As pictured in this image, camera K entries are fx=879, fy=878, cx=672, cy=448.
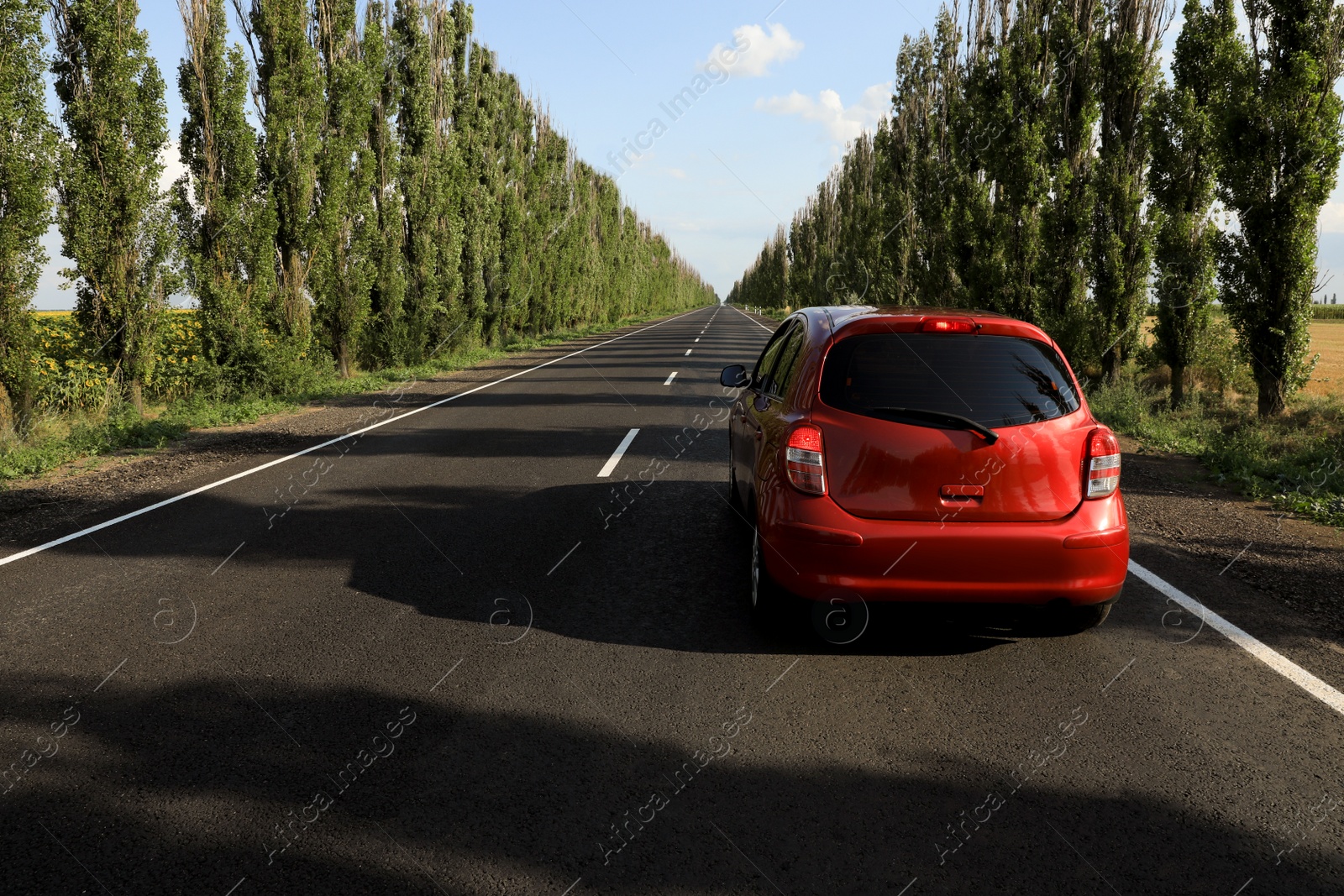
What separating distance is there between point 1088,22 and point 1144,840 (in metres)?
17.5

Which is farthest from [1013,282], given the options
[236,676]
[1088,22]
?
[236,676]

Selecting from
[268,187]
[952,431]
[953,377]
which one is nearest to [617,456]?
[953,377]

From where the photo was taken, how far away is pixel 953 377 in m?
Answer: 4.46

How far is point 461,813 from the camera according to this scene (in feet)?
10.0

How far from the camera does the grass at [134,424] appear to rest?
10000 millimetres

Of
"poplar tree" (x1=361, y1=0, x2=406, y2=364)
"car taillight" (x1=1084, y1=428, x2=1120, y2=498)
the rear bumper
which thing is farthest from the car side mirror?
"poplar tree" (x1=361, y1=0, x2=406, y2=364)

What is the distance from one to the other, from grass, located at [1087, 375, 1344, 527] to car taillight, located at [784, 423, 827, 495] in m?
5.65

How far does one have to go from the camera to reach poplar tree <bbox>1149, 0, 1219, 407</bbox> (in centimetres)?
1398

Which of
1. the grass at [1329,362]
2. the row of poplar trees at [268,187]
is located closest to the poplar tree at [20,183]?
the row of poplar trees at [268,187]

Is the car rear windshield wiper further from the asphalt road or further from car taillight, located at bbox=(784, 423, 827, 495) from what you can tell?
the asphalt road

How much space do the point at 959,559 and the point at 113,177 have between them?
13.3 meters

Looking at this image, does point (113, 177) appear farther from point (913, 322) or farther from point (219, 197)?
point (913, 322)

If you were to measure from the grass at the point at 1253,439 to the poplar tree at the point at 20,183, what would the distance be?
1403 centimetres

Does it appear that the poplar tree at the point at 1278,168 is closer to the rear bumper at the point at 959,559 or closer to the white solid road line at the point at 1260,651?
the white solid road line at the point at 1260,651
